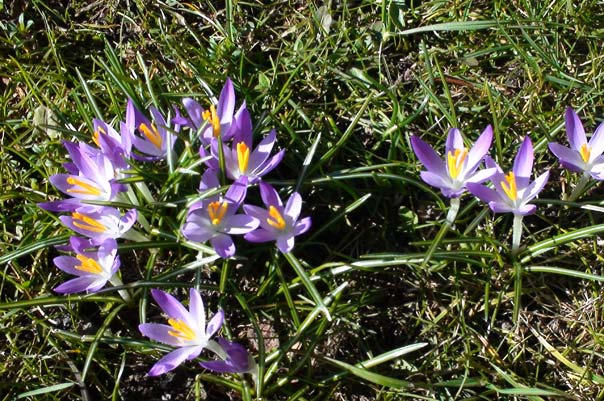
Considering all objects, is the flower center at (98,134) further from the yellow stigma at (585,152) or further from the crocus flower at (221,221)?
the yellow stigma at (585,152)

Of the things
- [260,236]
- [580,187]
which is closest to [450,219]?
[580,187]

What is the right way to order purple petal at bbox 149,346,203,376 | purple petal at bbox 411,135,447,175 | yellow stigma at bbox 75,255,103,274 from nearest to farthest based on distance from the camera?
purple petal at bbox 149,346,203,376 < yellow stigma at bbox 75,255,103,274 < purple petal at bbox 411,135,447,175

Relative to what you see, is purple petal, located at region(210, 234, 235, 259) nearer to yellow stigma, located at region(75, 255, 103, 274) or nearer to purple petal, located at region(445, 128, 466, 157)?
yellow stigma, located at region(75, 255, 103, 274)

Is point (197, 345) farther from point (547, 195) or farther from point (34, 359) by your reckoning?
point (547, 195)

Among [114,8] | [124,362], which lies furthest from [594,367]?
[114,8]

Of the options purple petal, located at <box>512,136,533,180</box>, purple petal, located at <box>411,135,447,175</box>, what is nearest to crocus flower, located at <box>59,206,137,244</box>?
purple petal, located at <box>411,135,447,175</box>

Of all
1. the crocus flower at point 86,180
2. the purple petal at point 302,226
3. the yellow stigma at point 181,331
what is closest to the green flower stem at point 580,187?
the purple petal at point 302,226
